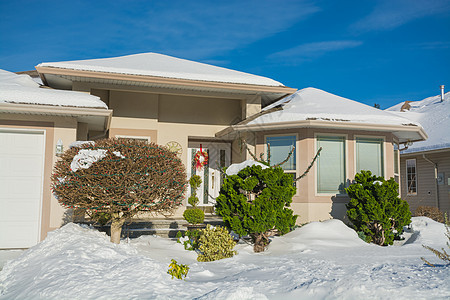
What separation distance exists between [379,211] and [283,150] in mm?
3021

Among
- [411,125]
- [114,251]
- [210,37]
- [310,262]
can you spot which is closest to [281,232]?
[310,262]

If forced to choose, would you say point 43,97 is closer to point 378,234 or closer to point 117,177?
point 117,177

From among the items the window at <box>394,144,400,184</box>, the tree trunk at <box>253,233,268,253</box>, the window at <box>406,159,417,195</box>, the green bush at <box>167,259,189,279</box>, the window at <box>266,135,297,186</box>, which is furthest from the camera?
the window at <box>406,159,417,195</box>

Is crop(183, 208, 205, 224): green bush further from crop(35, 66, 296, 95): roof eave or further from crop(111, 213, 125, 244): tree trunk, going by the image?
crop(35, 66, 296, 95): roof eave

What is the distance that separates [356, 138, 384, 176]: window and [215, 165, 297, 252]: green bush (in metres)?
3.60

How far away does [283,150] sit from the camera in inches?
426

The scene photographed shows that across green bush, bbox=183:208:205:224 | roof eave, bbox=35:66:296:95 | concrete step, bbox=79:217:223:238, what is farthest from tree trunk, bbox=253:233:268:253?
roof eave, bbox=35:66:296:95

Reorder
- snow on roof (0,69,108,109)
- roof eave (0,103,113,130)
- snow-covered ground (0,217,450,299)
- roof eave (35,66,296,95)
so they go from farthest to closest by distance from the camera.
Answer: roof eave (35,66,296,95) → snow on roof (0,69,108,109) → roof eave (0,103,113,130) → snow-covered ground (0,217,450,299)

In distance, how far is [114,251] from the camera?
613 cm

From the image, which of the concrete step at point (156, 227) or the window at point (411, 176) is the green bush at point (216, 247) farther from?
the window at point (411, 176)

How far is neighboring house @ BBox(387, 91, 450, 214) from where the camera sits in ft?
49.8

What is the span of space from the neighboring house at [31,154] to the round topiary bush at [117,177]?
1.79m

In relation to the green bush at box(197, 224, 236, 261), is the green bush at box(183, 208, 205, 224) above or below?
above

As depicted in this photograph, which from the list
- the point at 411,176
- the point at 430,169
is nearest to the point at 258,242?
the point at 430,169
